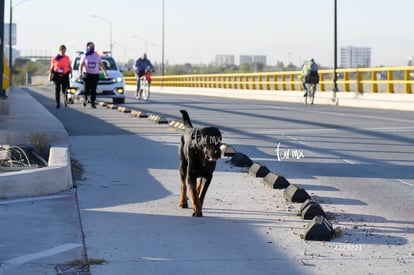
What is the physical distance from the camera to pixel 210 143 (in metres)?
7.80

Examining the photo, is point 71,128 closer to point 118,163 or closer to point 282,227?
point 118,163

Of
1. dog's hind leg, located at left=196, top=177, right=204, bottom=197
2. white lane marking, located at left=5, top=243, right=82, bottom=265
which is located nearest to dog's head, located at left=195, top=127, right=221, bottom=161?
dog's hind leg, located at left=196, top=177, right=204, bottom=197

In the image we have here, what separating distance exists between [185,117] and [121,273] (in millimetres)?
2927

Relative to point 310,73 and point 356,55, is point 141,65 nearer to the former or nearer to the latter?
point 310,73

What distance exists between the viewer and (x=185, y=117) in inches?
353

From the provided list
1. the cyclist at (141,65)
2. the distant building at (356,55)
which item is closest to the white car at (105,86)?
the cyclist at (141,65)

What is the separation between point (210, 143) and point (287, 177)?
3.60 meters

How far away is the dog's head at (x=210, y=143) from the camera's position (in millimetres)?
7766

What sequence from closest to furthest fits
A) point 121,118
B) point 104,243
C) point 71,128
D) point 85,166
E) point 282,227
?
point 104,243
point 282,227
point 85,166
point 71,128
point 121,118

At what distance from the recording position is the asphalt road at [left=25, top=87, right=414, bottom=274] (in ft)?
22.4

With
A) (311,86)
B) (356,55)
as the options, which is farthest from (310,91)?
(356,55)

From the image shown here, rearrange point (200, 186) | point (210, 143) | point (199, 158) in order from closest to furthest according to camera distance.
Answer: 1. point (210, 143)
2. point (199, 158)
3. point (200, 186)

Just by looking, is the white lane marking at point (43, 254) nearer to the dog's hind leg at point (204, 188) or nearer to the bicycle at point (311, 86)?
the dog's hind leg at point (204, 188)

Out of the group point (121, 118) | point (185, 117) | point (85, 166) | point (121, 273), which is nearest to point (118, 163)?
point (85, 166)
